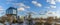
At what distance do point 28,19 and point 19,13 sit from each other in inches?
4.6

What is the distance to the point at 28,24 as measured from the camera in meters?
1.33

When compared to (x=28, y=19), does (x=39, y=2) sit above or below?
above

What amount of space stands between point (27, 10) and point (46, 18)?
222mm

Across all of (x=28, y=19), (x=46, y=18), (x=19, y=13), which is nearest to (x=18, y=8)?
(x=19, y=13)

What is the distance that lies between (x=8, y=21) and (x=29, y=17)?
23 cm

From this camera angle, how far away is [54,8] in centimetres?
133

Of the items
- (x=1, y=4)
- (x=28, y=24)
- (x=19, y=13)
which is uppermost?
(x=1, y=4)

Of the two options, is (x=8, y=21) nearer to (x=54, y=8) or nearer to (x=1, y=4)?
(x=1, y=4)

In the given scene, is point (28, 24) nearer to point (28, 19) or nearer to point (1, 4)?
point (28, 19)

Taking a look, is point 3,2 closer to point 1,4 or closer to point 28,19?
point 1,4

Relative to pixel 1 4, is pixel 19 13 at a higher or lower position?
lower

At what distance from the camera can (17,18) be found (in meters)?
1.35

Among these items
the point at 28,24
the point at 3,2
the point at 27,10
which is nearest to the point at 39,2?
the point at 27,10

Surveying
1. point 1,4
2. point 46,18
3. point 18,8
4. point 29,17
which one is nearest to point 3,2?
point 1,4
